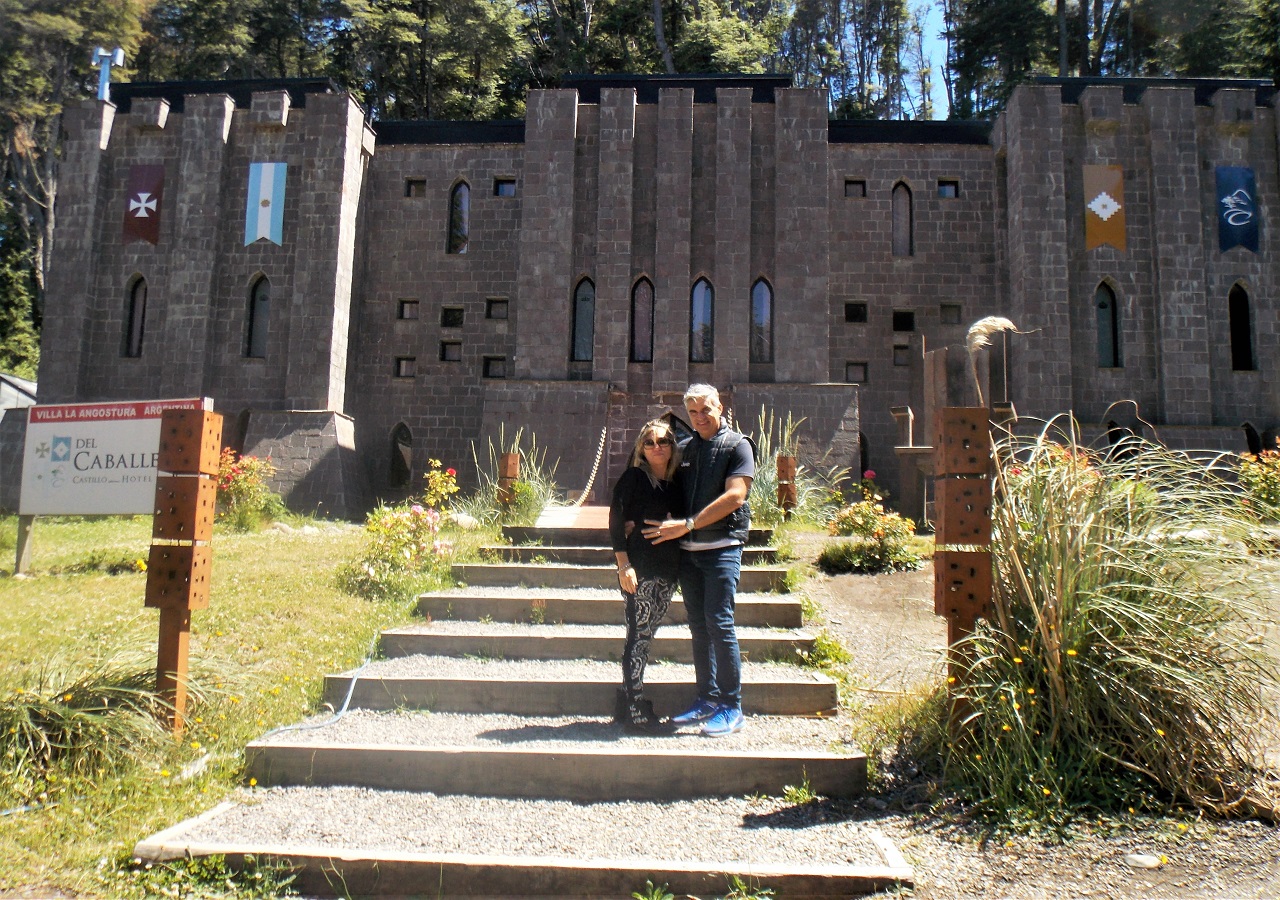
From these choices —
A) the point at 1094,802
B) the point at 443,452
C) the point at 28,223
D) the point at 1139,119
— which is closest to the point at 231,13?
the point at 28,223

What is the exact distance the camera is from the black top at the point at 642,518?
5.09 metres

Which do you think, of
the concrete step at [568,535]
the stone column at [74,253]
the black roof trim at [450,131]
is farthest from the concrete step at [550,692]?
the black roof trim at [450,131]

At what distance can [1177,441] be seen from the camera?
17.8 meters

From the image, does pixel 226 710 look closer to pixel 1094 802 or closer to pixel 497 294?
pixel 1094 802

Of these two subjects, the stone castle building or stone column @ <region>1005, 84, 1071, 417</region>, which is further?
the stone castle building

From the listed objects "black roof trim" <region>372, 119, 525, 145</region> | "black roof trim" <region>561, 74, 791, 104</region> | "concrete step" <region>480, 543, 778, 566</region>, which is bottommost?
"concrete step" <region>480, 543, 778, 566</region>

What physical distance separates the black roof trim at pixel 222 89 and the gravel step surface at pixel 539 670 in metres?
16.8

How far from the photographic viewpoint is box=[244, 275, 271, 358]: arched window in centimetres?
1909

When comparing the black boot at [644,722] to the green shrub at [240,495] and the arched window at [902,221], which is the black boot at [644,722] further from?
the arched window at [902,221]

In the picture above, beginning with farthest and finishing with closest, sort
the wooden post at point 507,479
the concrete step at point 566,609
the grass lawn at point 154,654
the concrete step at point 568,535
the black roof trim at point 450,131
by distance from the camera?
the black roof trim at point 450,131 < the wooden post at point 507,479 < the concrete step at point 568,535 < the concrete step at point 566,609 < the grass lawn at point 154,654

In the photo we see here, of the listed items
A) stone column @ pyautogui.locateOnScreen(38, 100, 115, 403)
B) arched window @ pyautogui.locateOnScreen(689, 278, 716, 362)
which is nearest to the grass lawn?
stone column @ pyautogui.locateOnScreen(38, 100, 115, 403)

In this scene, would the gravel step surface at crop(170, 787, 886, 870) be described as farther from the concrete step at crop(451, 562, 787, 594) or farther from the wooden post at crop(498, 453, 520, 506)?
the wooden post at crop(498, 453, 520, 506)

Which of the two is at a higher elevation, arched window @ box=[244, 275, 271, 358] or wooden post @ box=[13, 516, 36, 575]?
arched window @ box=[244, 275, 271, 358]

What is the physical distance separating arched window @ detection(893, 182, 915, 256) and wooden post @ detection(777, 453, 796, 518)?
9986 millimetres
